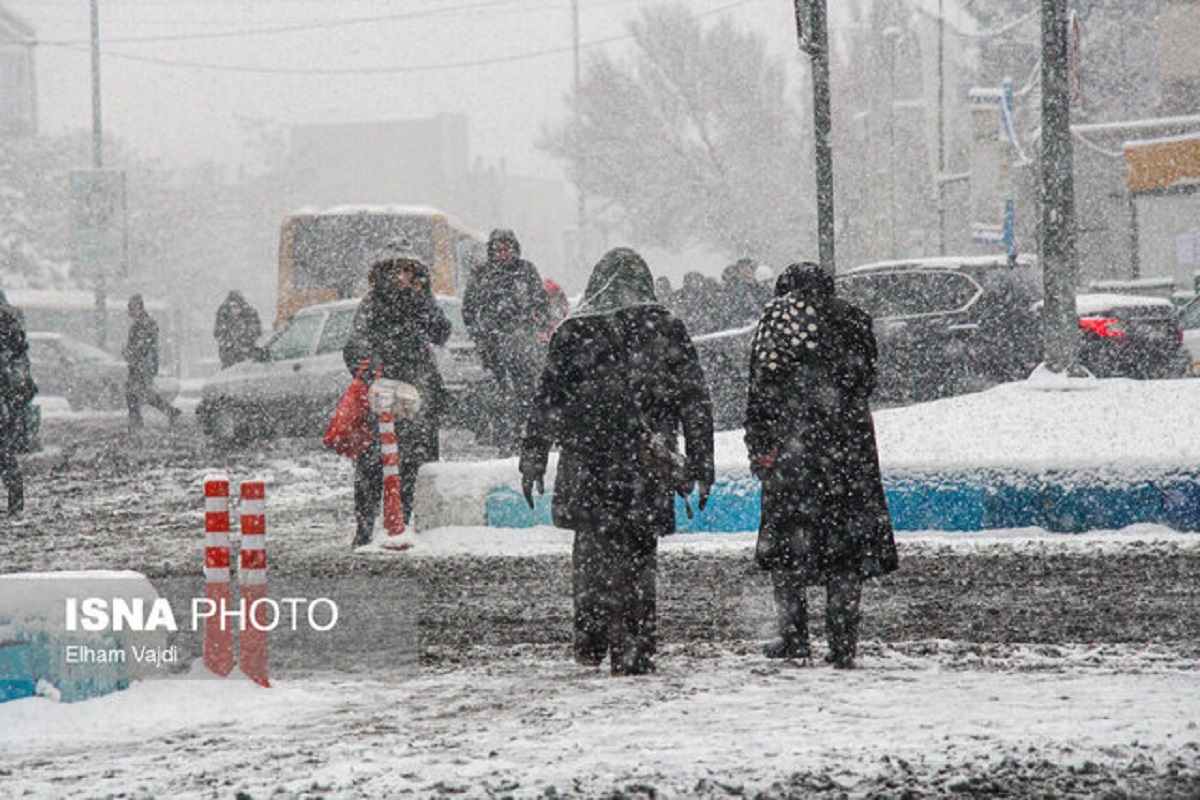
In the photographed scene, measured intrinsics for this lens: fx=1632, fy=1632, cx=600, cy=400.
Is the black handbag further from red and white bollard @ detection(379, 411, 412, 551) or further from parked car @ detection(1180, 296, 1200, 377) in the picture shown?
parked car @ detection(1180, 296, 1200, 377)

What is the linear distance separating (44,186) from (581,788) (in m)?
60.7

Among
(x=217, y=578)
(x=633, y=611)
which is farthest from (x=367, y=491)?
(x=633, y=611)

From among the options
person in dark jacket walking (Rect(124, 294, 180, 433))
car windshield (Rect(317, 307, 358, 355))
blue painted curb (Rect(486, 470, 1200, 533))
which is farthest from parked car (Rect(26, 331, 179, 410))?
blue painted curb (Rect(486, 470, 1200, 533))

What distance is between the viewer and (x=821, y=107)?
39.3 ft

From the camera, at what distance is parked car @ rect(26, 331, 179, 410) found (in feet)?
104

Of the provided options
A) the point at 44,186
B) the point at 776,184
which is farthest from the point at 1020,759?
the point at 44,186

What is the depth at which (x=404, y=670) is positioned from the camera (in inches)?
253

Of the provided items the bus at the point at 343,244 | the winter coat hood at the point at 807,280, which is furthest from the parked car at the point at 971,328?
the bus at the point at 343,244

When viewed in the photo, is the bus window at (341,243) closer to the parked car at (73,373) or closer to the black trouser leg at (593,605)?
the parked car at (73,373)

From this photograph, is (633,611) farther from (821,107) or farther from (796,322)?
(821,107)

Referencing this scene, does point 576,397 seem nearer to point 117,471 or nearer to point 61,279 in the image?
point 117,471

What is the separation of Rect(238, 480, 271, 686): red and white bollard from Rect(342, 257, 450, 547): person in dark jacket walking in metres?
3.84

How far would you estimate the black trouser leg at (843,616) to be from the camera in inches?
245

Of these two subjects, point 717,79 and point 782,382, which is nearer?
point 782,382
